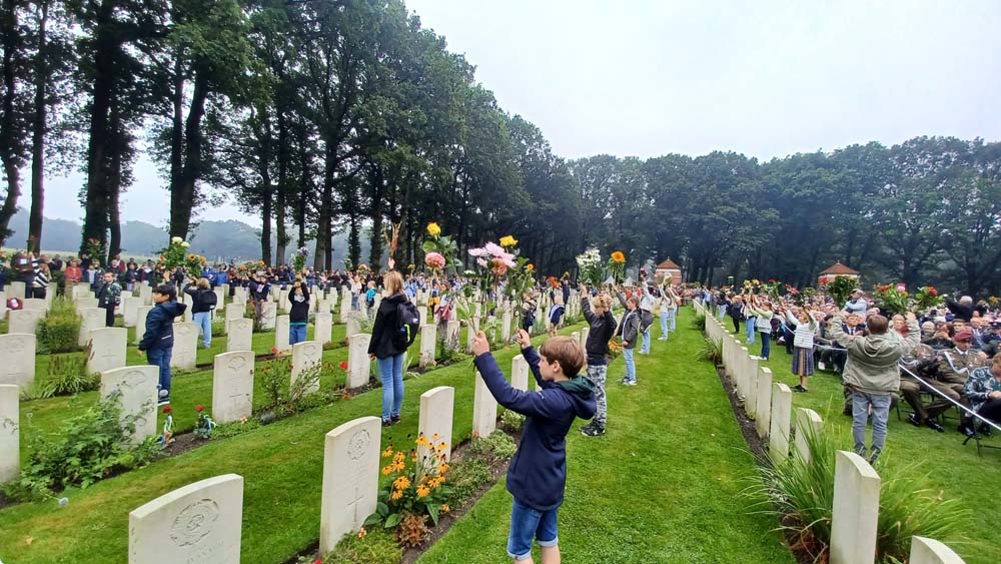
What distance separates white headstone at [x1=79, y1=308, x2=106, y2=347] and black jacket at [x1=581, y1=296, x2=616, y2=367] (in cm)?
1044

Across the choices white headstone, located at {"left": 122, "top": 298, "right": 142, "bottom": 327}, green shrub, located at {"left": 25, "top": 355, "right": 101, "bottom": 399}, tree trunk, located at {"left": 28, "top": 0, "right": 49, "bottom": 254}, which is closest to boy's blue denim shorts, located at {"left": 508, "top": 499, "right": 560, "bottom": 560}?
green shrub, located at {"left": 25, "top": 355, "right": 101, "bottom": 399}

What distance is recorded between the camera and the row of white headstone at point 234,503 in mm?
2328

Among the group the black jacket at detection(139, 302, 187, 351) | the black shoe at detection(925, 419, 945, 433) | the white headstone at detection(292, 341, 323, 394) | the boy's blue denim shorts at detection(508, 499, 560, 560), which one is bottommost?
the black shoe at detection(925, 419, 945, 433)

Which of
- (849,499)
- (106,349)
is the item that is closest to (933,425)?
(849,499)

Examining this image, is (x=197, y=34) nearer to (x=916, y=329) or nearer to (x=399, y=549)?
(x=399, y=549)

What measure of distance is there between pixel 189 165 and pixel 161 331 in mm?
22991

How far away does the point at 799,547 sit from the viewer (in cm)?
400

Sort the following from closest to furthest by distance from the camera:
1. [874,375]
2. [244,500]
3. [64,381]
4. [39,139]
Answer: [244,500] → [874,375] → [64,381] → [39,139]

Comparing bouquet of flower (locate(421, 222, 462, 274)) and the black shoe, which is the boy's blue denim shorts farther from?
the black shoe

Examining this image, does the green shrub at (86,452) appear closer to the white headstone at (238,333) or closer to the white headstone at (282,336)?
the white headstone at (238,333)

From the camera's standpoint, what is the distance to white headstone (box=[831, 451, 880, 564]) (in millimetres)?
3055

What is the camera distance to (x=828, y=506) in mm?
3812

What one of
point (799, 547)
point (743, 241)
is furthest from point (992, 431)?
point (743, 241)

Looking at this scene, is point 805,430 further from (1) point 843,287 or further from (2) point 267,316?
(2) point 267,316
